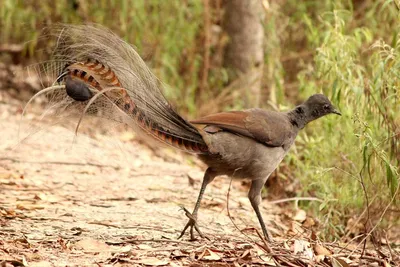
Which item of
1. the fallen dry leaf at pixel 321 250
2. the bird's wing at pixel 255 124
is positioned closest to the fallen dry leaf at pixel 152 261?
the fallen dry leaf at pixel 321 250

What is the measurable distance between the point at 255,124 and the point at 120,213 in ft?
4.14

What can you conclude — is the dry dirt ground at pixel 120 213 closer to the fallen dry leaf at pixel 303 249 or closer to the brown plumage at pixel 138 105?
the fallen dry leaf at pixel 303 249

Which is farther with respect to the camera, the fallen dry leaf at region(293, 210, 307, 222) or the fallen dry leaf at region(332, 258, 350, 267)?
the fallen dry leaf at region(293, 210, 307, 222)

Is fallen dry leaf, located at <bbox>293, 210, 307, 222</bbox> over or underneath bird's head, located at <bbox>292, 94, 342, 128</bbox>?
underneath

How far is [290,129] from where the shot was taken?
521 centimetres

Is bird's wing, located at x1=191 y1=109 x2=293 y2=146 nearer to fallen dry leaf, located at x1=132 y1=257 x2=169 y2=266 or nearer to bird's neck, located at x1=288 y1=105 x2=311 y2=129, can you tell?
bird's neck, located at x1=288 y1=105 x2=311 y2=129

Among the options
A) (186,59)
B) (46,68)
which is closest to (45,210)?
(46,68)

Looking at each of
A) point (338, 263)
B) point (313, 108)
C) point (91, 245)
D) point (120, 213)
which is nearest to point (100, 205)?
point (120, 213)

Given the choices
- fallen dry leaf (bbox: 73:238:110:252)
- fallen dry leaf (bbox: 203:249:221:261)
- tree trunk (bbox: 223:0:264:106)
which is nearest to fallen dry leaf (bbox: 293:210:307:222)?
fallen dry leaf (bbox: 203:249:221:261)

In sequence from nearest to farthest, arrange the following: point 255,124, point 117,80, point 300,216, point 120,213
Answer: point 117,80, point 255,124, point 120,213, point 300,216

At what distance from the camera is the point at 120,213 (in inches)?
→ 217

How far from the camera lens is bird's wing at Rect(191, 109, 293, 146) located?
4918mm

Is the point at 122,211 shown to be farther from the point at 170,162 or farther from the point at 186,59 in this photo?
the point at 186,59

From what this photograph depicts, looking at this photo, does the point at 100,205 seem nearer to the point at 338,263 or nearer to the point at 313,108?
the point at 313,108
